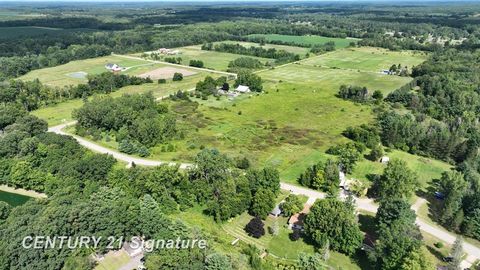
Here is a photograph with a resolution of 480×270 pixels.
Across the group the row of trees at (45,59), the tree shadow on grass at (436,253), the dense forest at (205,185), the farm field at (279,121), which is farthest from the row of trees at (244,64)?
the tree shadow on grass at (436,253)

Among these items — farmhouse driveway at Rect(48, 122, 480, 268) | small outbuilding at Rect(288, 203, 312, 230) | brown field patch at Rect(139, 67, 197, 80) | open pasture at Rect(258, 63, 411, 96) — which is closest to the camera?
farmhouse driveway at Rect(48, 122, 480, 268)

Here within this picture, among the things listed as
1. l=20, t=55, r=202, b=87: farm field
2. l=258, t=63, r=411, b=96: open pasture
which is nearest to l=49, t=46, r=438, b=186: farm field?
l=258, t=63, r=411, b=96: open pasture

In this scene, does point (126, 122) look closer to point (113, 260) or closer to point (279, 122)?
point (279, 122)

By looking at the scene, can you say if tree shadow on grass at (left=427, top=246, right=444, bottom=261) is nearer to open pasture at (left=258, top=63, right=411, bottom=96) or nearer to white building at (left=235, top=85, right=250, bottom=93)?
open pasture at (left=258, top=63, right=411, bottom=96)

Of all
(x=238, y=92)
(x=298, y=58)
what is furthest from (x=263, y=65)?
(x=238, y=92)

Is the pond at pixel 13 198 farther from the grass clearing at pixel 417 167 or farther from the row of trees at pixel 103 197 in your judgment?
the grass clearing at pixel 417 167

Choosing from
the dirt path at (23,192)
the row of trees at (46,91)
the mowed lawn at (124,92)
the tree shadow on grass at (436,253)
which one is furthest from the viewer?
the row of trees at (46,91)

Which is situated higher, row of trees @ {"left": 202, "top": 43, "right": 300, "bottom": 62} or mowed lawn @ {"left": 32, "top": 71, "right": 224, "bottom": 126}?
row of trees @ {"left": 202, "top": 43, "right": 300, "bottom": 62}

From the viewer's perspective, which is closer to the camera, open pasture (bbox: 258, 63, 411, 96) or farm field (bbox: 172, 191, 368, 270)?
farm field (bbox: 172, 191, 368, 270)
